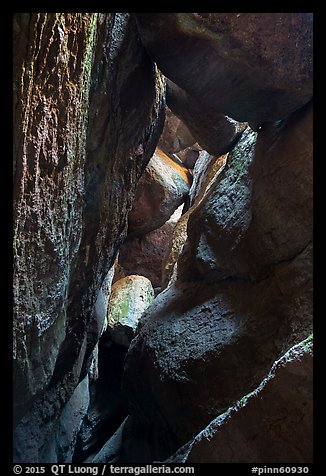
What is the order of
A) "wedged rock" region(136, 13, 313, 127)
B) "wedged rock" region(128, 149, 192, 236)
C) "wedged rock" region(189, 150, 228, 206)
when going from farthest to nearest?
"wedged rock" region(128, 149, 192, 236) < "wedged rock" region(189, 150, 228, 206) < "wedged rock" region(136, 13, 313, 127)

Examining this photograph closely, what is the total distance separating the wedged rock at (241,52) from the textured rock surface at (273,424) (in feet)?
6.82

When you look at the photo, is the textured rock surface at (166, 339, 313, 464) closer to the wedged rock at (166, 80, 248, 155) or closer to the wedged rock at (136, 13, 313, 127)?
the wedged rock at (136, 13, 313, 127)

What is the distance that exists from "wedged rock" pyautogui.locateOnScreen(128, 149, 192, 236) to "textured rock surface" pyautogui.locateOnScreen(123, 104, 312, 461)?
479 cm

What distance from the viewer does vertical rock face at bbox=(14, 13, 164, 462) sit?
256 centimetres

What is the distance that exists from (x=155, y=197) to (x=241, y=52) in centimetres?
676

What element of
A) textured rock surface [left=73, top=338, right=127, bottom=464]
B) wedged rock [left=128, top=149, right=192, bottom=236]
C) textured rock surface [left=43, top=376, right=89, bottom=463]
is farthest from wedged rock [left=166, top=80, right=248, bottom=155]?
wedged rock [left=128, top=149, right=192, bottom=236]

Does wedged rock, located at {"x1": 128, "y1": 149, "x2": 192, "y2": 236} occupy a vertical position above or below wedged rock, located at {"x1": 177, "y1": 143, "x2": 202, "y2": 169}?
below

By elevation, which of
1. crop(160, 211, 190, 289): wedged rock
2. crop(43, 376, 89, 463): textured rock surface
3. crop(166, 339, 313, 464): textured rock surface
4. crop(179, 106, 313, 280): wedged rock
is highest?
crop(160, 211, 190, 289): wedged rock

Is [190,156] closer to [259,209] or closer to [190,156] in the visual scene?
[190,156]

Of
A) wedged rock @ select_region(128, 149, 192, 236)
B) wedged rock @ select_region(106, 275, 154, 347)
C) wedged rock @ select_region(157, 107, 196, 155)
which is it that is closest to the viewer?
wedged rock @ select_region(106, 275, 154, 347)

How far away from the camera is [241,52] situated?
3350 mm

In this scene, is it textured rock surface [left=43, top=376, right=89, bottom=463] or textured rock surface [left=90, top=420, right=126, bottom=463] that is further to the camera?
textured rock surface [left=90, top=420, right=126, bottom=463]

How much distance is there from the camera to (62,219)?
3084mm
